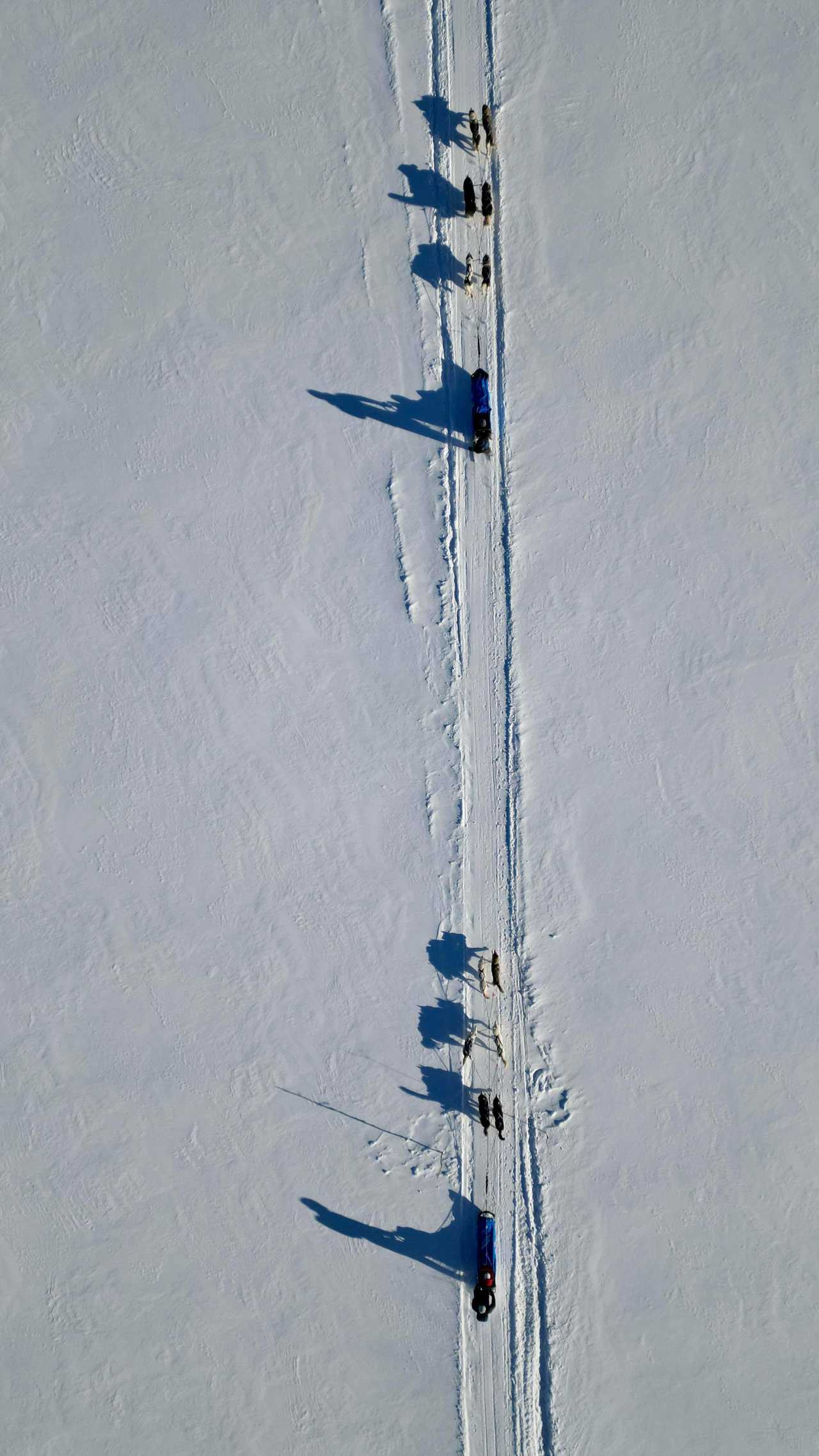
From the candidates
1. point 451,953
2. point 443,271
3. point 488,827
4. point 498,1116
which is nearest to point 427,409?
point 443,271

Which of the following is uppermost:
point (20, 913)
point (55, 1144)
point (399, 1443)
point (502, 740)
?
point (502, 740)

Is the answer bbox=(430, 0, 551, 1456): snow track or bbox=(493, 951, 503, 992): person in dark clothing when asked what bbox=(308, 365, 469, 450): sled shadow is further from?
bbox=(493, 951, 503, 992): person in dark clothing

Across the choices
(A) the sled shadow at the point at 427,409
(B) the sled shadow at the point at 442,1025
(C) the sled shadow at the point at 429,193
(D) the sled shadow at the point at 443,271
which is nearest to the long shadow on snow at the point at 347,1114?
(B) the sled shadow at the point at 442,1025

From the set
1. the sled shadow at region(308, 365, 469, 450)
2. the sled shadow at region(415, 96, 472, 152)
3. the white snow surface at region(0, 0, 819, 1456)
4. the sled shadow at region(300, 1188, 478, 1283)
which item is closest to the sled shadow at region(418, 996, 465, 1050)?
the white snow surface at region(0, 0, 819, 1456)

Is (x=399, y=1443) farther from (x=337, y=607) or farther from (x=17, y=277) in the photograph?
(x=17, y=277)

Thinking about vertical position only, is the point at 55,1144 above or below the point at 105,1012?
below

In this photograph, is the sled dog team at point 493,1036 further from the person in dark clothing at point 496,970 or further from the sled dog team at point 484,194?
the sled dog team at point 484,194

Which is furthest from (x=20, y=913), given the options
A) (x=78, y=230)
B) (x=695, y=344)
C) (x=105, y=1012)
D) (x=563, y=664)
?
(x=695, y=344)
